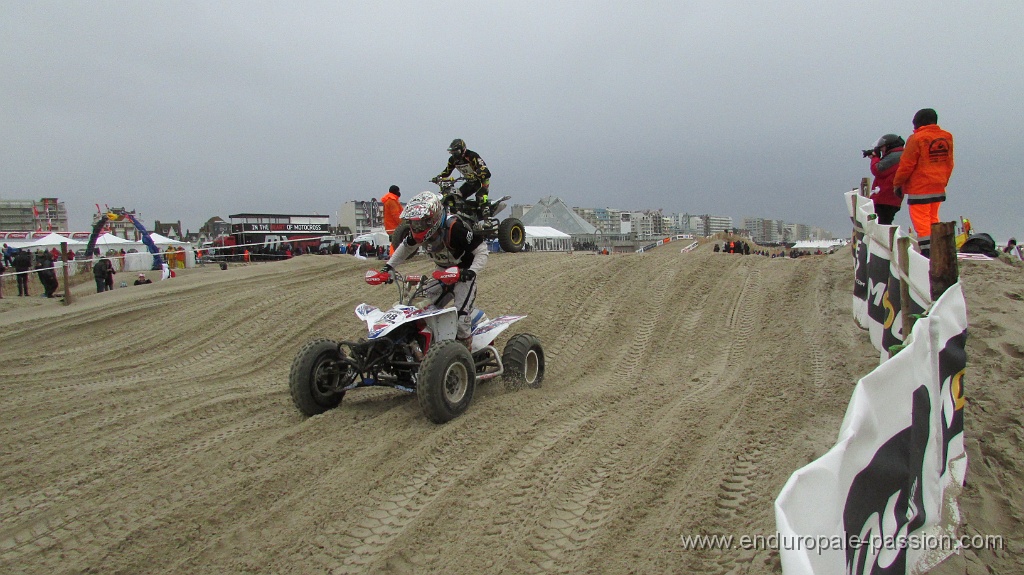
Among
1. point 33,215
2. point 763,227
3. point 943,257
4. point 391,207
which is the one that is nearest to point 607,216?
point 763,227

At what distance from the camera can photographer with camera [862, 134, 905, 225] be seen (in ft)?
22.7

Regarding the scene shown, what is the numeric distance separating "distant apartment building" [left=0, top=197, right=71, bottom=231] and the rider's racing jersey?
176 feet

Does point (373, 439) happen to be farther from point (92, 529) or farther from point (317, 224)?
point (317, 224)

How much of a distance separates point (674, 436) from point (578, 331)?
370 centimetres

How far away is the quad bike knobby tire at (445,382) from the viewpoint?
4246mm

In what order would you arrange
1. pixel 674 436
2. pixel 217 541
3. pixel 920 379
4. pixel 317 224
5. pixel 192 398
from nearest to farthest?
pixel 920 379 → pixel 217 541 → pixel 674 436 → pixel 192 398 → pixel 317 224

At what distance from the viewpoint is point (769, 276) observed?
28.8 ft

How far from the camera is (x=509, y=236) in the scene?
465 inches

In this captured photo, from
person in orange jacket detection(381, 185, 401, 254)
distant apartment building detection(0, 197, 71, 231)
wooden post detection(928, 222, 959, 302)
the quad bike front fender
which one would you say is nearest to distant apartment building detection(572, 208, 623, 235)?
distant apartment building detection(0, 197, 71, 231)

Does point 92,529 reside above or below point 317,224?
below

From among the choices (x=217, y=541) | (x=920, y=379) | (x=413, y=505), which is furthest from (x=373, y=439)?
(x=920, y=379)

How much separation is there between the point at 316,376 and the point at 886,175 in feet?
22.2

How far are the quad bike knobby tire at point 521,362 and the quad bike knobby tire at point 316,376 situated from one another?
154 centimetres

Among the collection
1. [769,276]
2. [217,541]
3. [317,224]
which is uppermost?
[317,224]
